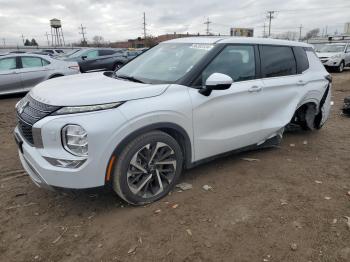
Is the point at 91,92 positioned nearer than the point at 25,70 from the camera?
Yes

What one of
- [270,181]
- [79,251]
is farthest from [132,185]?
[270,181]

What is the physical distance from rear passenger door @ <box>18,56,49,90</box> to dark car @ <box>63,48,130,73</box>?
10.2 ft

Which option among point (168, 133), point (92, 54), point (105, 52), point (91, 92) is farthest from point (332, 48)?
point (91, 92)

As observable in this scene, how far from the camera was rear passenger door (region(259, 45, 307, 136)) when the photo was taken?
4.28 m

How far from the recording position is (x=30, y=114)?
310cm

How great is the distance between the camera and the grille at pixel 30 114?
2941 millimetres

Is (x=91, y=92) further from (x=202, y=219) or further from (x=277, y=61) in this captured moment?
(x=277, y=61)

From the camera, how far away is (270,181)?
154 inches

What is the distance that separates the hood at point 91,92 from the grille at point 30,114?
53 mm

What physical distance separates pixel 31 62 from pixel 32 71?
323 mm

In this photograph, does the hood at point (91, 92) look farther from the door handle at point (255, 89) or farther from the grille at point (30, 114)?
the door handle at point (255, 89)

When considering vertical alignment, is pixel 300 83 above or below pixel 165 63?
below

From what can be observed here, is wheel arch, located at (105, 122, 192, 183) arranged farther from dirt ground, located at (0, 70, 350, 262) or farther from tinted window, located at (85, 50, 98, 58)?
tinted window, located at (85, 50, 98, 58)

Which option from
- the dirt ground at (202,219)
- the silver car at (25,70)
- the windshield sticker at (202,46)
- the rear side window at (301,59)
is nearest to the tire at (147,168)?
the dirt ground at (202,219)
